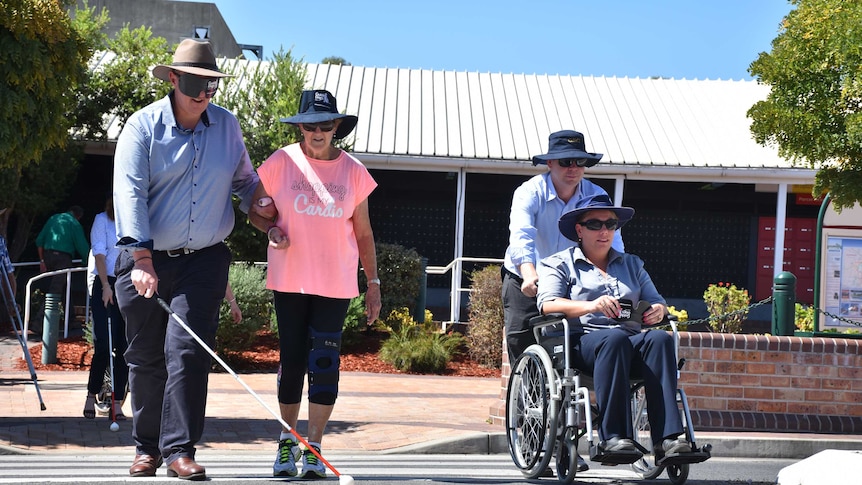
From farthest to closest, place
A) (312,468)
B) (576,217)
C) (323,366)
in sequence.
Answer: (576,217)
(323,366)
(312,468)

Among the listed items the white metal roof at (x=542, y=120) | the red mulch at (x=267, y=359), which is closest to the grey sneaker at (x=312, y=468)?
the red mulch at (x=267, y=359)

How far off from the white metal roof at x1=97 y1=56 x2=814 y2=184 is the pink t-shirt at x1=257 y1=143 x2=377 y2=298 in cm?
1082

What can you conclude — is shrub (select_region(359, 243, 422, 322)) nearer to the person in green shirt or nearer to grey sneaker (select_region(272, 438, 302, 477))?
the person in green shirt

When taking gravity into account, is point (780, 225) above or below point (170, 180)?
above

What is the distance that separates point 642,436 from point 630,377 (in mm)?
501

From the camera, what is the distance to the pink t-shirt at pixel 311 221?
5.64 meters

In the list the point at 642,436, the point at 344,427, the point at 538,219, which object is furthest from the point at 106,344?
the point at 642,436

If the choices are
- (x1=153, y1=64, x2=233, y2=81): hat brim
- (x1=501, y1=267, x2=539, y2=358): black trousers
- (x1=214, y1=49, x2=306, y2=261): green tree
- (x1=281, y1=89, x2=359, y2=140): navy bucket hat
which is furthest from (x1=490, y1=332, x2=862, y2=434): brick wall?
(x1=214, y1=49, x2=306, y2=261): green tree

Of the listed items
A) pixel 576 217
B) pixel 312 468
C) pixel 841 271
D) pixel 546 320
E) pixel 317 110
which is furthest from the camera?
pixel 841 271

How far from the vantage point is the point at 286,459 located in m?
5.49

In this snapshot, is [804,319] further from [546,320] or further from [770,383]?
[546,320]

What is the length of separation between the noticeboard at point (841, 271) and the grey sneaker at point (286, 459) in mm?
6972

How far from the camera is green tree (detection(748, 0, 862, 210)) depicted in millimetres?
10484

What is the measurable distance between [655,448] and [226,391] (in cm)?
617
